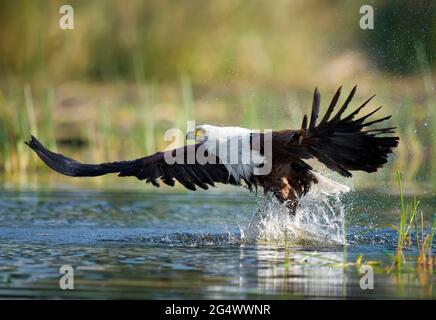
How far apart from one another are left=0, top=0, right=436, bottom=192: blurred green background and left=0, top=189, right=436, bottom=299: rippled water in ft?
16.0

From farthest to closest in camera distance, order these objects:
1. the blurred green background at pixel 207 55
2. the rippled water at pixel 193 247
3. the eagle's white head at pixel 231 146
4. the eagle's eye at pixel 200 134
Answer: the blurred green background at pixel 207 55 < the eagle's eye at pixel 200 134 < the eagle's white head at pixel 231 146 < the rippled water at pixel 193 247

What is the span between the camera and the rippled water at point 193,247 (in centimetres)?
595

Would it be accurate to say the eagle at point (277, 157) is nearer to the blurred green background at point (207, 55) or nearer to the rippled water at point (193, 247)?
the rippled water at point (193, 247)

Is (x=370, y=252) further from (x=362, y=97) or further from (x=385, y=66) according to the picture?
(x=385, y=66)

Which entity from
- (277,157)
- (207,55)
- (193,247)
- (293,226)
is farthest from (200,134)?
(207,55)

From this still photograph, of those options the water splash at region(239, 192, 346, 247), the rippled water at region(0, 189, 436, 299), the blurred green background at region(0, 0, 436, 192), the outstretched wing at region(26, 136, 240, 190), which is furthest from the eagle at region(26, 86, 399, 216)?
the blurred green background at region(0, 0, 436, 192)

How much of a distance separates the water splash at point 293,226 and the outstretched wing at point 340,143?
0.64 metres

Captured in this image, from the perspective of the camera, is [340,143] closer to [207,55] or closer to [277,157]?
[277,157]

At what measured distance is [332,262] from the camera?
6.87 m

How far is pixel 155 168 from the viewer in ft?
28.0

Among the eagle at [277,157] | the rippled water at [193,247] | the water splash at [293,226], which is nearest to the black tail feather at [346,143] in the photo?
the eagle at [277,157]

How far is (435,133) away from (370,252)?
5533 millimetres
